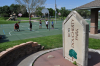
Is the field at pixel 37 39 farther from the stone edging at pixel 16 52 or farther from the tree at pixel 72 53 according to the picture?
the tree at pixel 72 53

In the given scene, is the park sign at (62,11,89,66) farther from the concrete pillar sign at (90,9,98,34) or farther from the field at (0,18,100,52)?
the concrete pillar sign at (90,9,98,34)

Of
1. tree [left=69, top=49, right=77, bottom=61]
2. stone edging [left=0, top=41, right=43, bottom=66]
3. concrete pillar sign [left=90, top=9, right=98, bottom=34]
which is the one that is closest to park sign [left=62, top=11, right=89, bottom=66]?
tree [left=69, top=49, right=77, bottom=61]

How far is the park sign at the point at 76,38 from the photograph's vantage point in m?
5.04

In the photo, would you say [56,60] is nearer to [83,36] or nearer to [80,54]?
[80,54]

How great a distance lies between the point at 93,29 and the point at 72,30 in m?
10.6

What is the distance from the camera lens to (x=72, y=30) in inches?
223

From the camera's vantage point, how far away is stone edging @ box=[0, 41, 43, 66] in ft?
19.0

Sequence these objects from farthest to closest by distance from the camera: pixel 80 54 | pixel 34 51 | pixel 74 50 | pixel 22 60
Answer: pixel 34 51 → pixel 22 60 → pixel 74 50 → pixel 80 54

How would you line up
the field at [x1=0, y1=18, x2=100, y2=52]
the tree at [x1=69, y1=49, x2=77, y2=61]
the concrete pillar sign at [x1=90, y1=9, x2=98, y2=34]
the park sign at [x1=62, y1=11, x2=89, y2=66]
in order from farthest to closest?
the concrete pillar sign at [x1=90, y1=9, x2=98, y2=34]
the field at [x1=0, y1=18, x2=100, y2=52]
the tree at [x1=69, y1=49, x2=77, y2=61]
the park sign at [x1=62, y1=11, x2=89, y2=66]

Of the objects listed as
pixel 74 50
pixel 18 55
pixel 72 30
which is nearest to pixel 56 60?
pixel 74 50

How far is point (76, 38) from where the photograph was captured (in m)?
5.47

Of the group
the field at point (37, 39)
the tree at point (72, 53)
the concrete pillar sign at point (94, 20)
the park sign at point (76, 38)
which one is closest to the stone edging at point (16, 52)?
the field at point (37, 39)

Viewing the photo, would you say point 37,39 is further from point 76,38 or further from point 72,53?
point 76,38

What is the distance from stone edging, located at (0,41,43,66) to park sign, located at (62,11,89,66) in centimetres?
268
